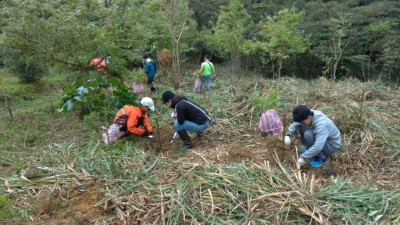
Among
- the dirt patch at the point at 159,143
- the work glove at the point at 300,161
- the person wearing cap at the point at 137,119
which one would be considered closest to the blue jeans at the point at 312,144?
the work glove at the point at 300,161

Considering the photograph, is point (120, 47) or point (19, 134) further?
point (120, 47)

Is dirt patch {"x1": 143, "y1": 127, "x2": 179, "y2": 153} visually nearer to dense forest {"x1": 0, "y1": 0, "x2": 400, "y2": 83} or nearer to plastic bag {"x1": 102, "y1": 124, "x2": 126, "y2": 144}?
plastic bag {"x1": 102, "y1": 124, "x2": 126, "y2": 144}

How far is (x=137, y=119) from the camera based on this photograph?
538 centimetres

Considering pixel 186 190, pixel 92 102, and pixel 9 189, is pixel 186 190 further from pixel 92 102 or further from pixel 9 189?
pixel 9 189

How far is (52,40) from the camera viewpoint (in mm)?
7027

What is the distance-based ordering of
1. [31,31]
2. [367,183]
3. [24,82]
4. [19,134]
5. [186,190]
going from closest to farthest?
[186,190]
[367,183]
[19,134]
[31,31]
[24,82]

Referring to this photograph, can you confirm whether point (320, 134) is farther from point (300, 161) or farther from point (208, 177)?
point (208, 177)

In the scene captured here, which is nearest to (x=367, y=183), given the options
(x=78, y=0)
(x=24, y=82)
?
(x=78, y=0)

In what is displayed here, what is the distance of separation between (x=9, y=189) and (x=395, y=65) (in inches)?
531

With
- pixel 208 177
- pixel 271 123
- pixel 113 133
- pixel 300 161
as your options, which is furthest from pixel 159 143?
pixel 300 161

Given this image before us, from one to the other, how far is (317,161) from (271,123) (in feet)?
3.62

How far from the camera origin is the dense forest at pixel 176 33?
22.8ft

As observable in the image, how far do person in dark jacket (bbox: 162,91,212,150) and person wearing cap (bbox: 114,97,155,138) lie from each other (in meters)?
0.55

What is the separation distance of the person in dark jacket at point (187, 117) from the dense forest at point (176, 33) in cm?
288
